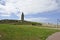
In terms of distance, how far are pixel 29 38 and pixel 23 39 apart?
1.32 metres

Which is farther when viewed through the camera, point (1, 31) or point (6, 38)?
point (1, 31)

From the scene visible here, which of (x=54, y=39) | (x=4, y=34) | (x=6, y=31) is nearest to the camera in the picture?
(x=54, y=39)

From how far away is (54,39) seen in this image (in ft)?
91.4

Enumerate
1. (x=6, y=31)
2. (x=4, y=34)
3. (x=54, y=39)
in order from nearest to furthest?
(x=54, y=39) → (x=4, y=34) → (x=6, y=31)

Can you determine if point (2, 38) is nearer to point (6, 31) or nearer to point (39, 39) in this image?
point (6, 31)

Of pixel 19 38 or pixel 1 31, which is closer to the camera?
pixel 19 38

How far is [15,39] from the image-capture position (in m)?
28.2

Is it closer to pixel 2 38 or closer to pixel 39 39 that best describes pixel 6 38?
pixel 2 38

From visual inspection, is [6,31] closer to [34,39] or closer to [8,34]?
[8,34]

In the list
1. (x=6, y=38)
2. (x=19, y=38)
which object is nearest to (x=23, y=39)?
(x=19, y=38)

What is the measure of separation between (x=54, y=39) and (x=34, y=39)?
11.4 ft

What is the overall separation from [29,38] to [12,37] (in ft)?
9.81

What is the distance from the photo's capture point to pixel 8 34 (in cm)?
3073

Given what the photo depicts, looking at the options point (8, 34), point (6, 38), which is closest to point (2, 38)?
point (6, 38)
